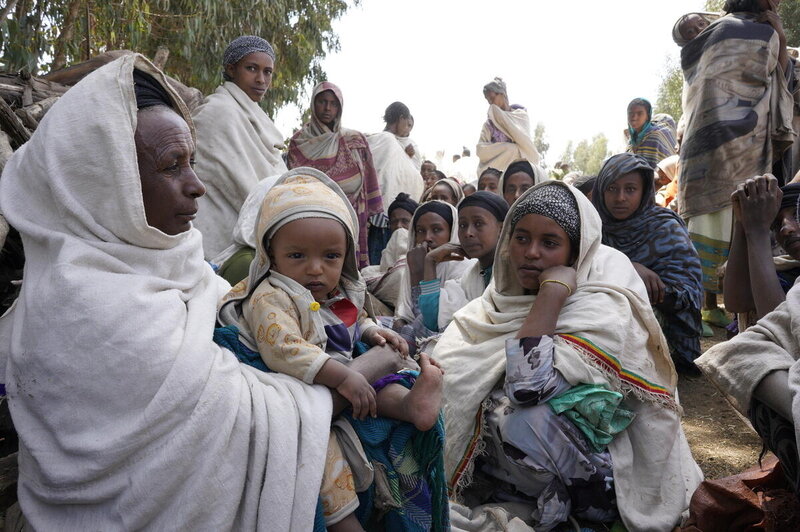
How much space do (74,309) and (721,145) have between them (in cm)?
577

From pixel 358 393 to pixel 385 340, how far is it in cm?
33

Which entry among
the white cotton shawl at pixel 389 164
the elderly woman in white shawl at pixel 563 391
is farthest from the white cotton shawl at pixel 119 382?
the white cotton shawl at pixel 389 164

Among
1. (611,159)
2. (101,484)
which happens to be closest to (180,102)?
(101,484)

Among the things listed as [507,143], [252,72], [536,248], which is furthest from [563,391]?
[507,143]

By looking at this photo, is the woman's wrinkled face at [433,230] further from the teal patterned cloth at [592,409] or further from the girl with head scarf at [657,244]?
the teal patterned cloth at [592,409]

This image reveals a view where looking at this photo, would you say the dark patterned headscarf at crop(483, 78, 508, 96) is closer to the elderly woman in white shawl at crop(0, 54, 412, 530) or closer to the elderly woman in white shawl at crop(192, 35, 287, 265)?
the elderly woman in white shawl at crop(192, 35, 287, 265)

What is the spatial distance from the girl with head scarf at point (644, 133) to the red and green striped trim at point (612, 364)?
677 centimetres

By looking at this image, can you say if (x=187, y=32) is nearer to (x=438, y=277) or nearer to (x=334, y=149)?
(x=334, y=149)

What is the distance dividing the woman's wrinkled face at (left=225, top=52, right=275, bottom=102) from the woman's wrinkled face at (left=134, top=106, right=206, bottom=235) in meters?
3.55

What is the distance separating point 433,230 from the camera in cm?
500

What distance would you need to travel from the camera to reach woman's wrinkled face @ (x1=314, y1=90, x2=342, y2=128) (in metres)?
6.50

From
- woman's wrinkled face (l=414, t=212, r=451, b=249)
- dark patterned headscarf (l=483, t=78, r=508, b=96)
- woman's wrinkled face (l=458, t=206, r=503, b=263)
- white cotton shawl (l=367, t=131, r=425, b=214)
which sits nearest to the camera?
woman's wrinkled face (l=458, t=206, r=503, b=263)

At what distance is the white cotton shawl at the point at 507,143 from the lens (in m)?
9.57

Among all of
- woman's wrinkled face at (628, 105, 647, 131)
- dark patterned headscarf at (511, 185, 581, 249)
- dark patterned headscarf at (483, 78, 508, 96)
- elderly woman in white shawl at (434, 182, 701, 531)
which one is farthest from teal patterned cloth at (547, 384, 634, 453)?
dark patterned headscarf at (483, 78, 508, 96)
